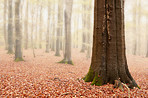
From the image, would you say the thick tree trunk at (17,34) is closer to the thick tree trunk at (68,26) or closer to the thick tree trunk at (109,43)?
the thick tree trunk at (68,26)

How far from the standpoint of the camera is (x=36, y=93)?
15.8 feet

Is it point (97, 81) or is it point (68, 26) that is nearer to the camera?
point (97, 81)

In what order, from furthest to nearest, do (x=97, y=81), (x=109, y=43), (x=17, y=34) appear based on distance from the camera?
(x=17, y=34) < (x=97, y=81) < (x=109, y=43)

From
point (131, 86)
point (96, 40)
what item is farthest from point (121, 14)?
point (131, 86)

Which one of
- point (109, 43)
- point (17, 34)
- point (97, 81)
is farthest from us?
point (17, 34)

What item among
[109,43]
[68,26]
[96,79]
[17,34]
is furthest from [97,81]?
[17,34]

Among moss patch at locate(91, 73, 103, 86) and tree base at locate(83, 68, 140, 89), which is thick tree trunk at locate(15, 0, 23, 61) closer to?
tree base at locate(83, 68, 140, 89)

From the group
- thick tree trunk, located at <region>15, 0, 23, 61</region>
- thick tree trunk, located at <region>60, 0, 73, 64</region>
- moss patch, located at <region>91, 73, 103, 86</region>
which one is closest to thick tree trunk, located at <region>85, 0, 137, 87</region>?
moss patch, located at <region>91, 73, 103, 86</region>

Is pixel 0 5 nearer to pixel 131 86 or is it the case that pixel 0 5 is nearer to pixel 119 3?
pixel 119 3

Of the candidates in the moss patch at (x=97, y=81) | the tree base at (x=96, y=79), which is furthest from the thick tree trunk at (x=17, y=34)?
the moss patch at (x=97, y=81)

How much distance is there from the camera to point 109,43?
5.09 metres

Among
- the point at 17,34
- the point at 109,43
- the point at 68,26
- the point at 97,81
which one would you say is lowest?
the point at 97,81

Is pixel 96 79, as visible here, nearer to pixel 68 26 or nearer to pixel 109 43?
pixel 109 43

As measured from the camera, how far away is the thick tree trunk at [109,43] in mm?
5062
